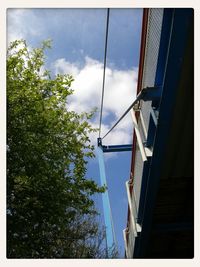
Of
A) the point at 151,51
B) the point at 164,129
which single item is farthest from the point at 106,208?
the point at 151,51

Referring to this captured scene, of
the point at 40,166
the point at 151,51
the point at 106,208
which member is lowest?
the point at 106,208

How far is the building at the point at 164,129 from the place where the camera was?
13.3 ft

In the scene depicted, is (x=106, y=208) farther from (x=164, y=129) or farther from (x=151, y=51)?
(x=151, y=51)

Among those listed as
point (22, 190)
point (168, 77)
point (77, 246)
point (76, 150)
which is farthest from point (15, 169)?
point (168, 77)

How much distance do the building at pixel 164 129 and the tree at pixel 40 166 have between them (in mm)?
1310

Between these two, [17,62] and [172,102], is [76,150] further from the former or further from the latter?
[172,102]

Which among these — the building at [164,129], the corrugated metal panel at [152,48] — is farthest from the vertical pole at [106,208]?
the corrugated metal panel at [152,48]

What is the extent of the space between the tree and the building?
1310mm

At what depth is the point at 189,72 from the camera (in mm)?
4422

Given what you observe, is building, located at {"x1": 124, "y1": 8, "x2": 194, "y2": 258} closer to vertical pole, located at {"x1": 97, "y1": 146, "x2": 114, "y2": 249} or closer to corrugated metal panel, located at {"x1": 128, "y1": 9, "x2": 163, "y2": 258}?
corrugated metal panel, located at {"x1": 128, "y1": 9, "x2": 163, "y2": 258}

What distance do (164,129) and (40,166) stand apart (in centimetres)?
245

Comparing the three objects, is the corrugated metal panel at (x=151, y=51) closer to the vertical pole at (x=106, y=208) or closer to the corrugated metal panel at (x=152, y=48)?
the corrugated metal panel at (x=152, y=48)

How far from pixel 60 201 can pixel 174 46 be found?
366 cm

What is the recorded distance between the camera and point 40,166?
6.01 metres
